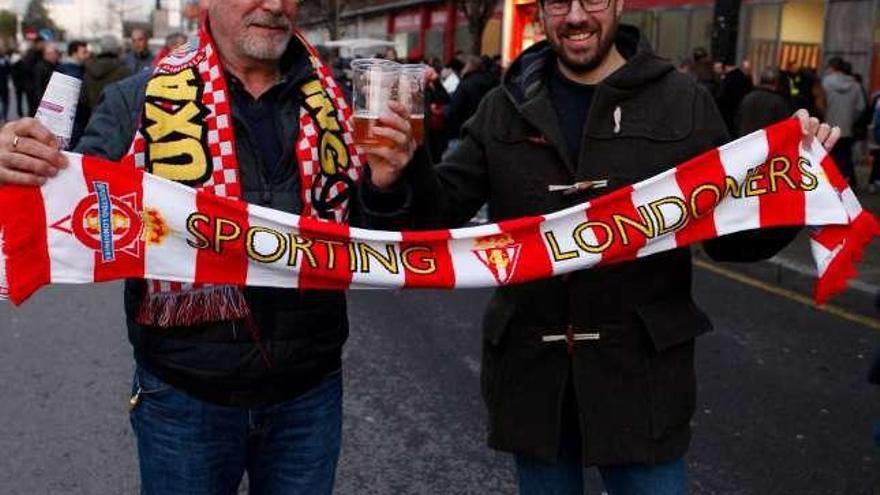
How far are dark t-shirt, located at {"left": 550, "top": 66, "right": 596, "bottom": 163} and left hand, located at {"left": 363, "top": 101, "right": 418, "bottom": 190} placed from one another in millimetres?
425

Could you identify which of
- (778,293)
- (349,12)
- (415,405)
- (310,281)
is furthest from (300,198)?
(349,12)

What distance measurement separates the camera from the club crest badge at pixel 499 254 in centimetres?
254

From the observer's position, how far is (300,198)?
239 centimetres

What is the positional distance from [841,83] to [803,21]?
4.53 meters

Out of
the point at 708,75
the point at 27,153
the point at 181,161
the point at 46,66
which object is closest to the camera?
the point at 27,153

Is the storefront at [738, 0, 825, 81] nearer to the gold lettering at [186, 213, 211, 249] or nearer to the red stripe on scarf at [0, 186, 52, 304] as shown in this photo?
the gold lettering at [186, 213, 211, 249]

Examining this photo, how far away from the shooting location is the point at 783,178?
2643 mm

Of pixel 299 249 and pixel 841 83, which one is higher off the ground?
pixel 299 249

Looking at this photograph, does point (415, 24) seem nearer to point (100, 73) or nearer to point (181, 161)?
point (100, 73)

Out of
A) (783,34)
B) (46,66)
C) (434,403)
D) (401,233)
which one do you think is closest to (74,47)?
(46,66)

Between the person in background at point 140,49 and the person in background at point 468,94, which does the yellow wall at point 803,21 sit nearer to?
the person in background at point 468,94

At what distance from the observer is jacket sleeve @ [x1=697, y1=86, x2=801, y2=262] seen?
8.42 ft

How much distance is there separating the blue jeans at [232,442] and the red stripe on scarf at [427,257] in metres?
0.31

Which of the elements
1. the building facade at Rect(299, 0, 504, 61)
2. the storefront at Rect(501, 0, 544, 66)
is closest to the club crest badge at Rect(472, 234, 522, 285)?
the building facade at Rect(299, 0, 504, 61)
